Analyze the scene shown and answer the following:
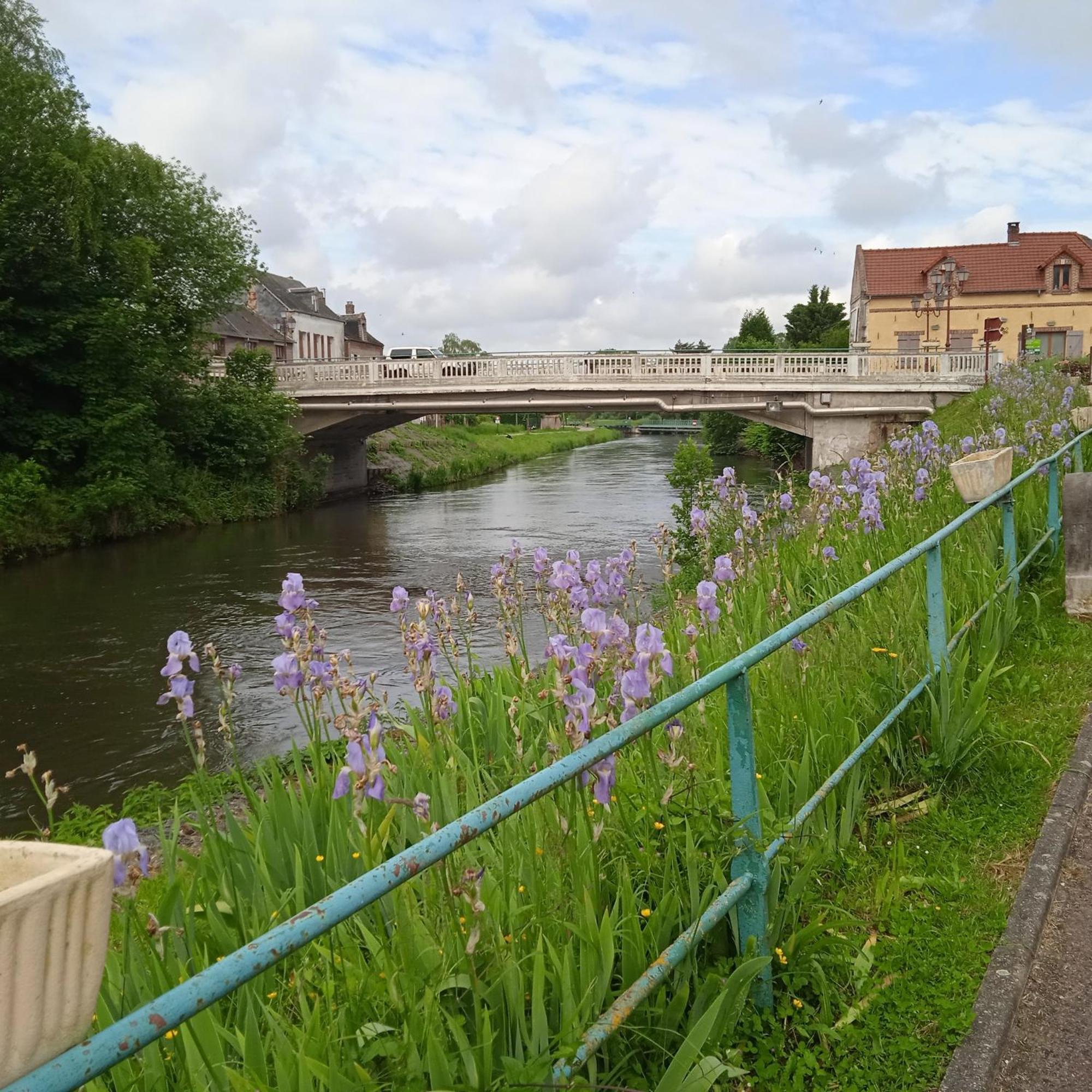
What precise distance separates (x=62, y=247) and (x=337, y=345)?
42.6 metres

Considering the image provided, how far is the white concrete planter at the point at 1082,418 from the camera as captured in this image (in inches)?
424

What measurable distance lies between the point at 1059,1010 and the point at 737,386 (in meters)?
24.1

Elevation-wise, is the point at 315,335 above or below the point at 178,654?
above

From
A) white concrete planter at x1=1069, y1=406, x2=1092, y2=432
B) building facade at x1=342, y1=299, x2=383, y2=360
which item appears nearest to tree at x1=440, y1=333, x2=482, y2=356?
building facade at x1=342, y1=299, x2=383, y2=360

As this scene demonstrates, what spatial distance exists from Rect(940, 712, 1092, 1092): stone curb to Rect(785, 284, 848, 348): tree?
58.9 m

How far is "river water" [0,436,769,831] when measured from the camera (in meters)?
8.91

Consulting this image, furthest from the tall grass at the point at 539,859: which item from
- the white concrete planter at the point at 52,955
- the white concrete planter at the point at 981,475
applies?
the white concrete planter at the point at 981,475

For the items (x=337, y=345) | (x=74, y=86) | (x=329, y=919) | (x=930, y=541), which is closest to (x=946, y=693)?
(x=930, y=541)

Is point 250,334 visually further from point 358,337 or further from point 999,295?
point 999,295

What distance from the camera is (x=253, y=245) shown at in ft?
96.1

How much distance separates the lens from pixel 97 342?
22.3 meters

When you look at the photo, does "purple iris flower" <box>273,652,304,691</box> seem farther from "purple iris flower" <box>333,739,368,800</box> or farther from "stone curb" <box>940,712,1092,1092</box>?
"stone curb" <box>940,712,1092,1092</box>

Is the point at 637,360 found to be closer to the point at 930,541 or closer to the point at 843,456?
the point at 843,456

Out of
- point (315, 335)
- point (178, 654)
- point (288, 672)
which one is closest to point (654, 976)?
point (288, 672)
